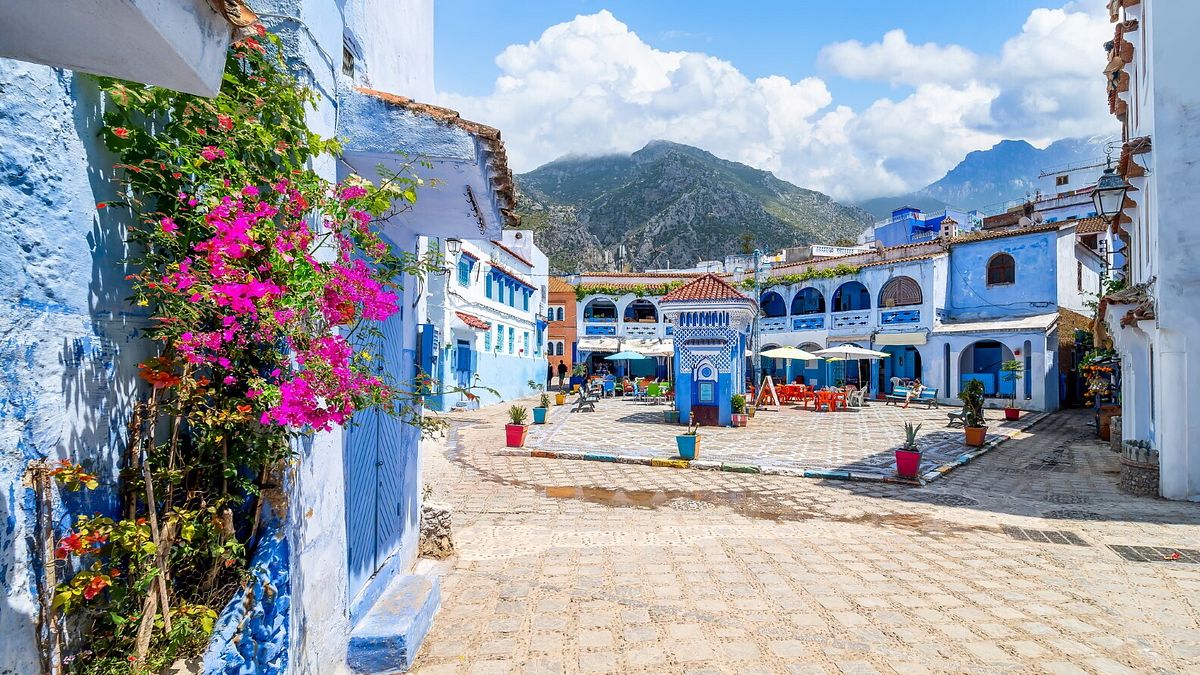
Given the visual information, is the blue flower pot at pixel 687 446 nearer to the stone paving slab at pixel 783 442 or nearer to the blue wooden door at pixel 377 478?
the stone paving slab at pixel 783 442

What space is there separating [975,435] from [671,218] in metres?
78.1

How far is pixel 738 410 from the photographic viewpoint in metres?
16.9

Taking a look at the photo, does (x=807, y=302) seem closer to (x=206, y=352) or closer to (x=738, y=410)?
(x=738, y=410)

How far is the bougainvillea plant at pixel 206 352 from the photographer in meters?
2.26

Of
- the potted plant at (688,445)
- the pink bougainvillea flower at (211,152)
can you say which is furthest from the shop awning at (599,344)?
the pink bougainvillea flower at (211,152)

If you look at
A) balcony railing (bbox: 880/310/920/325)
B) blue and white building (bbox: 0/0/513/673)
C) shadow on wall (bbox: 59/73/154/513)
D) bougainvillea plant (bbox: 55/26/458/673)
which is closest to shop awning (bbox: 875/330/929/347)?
balcony railing (bbox: 880/310/920/325)

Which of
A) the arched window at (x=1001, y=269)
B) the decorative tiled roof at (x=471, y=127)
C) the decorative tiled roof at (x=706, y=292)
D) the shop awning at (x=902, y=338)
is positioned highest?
the arched window at (x=1001, y=269)

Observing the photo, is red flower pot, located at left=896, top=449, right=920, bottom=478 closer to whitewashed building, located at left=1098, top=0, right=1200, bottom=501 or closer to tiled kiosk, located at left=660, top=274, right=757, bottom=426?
whitewashed building, located at left=1098, top=0, right=1200, bottom=501

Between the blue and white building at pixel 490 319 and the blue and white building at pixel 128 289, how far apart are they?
1122cm

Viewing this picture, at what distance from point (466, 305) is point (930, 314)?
18321 mm

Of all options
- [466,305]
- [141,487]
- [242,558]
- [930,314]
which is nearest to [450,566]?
[242,558]

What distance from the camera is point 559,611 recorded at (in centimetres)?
474

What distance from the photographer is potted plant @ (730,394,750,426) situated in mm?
16859

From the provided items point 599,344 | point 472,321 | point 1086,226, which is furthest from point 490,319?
point 1086,226
